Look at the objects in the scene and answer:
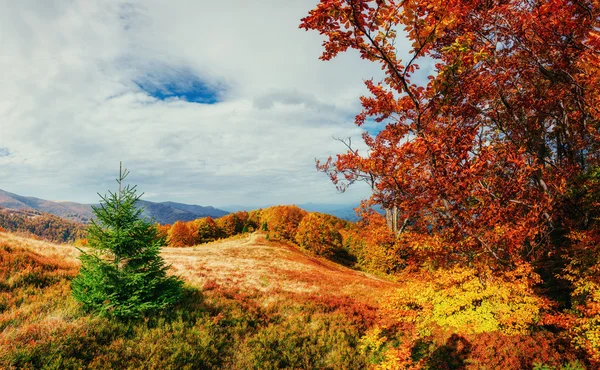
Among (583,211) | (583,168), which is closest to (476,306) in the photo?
(583,211)

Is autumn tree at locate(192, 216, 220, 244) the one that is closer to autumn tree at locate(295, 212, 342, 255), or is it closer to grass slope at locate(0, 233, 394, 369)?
autumn tree at locate(295, 212, 342, 255)

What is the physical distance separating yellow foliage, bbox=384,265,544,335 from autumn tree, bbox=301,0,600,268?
1.72ft

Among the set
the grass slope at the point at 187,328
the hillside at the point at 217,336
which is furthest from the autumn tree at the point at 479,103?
the grass slope at the point at 187,328

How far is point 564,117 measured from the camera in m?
9.87

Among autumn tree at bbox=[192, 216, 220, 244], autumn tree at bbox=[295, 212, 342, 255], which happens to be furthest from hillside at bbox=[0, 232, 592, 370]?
autumn tree at bbox=[192, 216, 220, 244]

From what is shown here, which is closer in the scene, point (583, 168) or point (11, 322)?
point (11, 322)

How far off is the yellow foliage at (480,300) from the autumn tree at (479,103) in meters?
0.52

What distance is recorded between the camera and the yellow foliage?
7.57 m

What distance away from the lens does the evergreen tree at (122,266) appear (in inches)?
355

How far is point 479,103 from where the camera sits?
29.5 feet

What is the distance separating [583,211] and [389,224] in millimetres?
13128

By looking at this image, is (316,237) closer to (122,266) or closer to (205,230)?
(205,230)

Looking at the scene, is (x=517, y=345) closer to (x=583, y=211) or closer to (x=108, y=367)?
(x=583, y=211)

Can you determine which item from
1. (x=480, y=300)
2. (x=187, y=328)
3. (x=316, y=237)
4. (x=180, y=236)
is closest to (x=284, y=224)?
(x=316, y=237)
